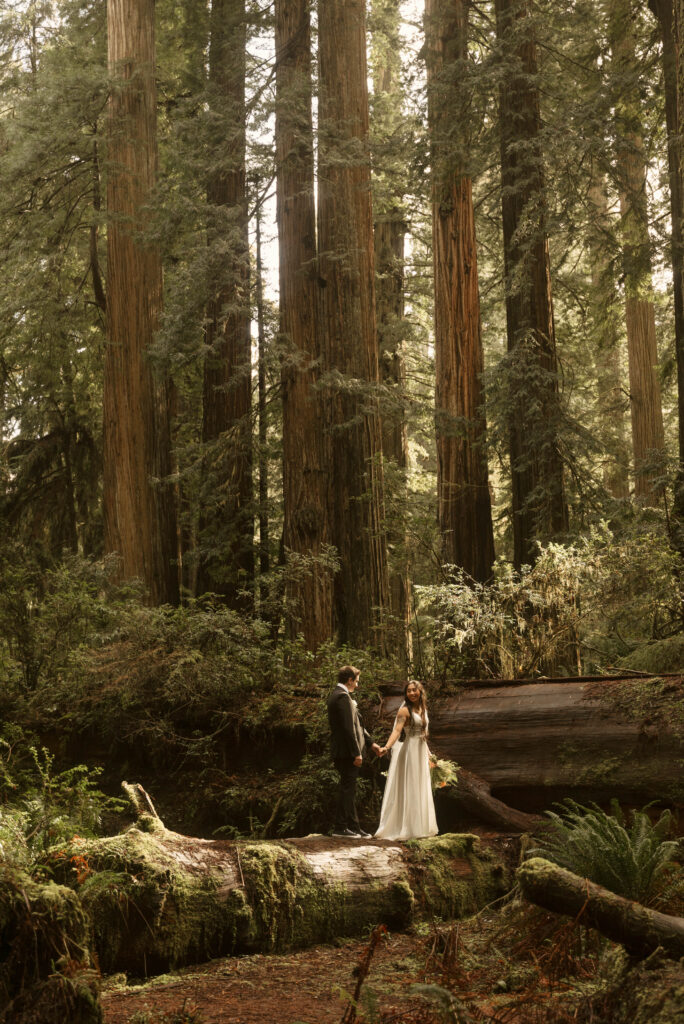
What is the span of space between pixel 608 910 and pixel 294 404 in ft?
39.1

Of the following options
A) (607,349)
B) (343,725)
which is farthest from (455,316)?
(343,725)

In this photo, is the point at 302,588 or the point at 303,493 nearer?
the point at 302,588

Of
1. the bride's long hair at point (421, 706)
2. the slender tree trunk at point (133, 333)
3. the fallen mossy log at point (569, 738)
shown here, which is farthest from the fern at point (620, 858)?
the slender tree trunk at point (133, 333)

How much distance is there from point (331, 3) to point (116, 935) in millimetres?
14006

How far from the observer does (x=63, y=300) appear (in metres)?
19.5

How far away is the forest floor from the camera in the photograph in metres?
5.21

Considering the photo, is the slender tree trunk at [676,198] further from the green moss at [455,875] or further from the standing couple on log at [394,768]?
the green moss at [455,875]

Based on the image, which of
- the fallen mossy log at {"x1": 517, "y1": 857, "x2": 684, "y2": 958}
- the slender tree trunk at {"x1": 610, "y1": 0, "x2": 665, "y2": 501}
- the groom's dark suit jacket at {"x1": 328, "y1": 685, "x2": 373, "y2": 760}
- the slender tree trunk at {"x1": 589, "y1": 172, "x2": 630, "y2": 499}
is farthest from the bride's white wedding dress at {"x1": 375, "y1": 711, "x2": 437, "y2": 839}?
the slender tree trunk at {"x1": 589, "y1": 172, "x2": 630, "y2": 499}

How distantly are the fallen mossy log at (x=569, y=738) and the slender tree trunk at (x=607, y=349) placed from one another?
5548mm

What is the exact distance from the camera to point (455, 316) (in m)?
17.7

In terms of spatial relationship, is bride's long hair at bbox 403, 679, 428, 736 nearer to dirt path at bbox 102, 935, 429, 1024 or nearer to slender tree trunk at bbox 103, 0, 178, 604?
dirt path at bbox 102, 935, 429, 1024

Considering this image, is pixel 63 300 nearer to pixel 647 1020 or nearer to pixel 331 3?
pixel 331 3

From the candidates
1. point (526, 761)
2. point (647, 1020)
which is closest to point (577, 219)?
point (526, 761)

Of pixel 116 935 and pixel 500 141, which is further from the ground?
pixel 500 141
